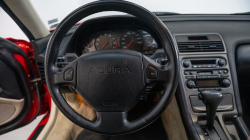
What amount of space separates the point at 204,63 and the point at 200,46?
4.4 inches

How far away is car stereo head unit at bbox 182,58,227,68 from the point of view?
37.3 inches

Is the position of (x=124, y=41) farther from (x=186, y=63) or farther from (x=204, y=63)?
(x=204, y=63)

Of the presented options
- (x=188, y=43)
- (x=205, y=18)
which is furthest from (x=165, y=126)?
(x=205, y=18)

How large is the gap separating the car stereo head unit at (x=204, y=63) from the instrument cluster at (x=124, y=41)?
0.75ft

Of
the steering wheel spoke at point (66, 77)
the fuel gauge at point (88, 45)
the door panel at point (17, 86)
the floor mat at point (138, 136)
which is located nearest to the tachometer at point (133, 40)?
the fuel gauge at point (88, 45)

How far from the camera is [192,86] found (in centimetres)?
91

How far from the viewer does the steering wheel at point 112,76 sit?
2.04 feet

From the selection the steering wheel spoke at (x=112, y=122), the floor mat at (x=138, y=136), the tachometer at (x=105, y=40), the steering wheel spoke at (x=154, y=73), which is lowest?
the floor mat at (x=138, y=136)

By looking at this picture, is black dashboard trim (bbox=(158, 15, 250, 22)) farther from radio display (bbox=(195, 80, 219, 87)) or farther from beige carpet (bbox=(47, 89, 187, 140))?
beige carpet (bbox=(47, 89, 187, 140))

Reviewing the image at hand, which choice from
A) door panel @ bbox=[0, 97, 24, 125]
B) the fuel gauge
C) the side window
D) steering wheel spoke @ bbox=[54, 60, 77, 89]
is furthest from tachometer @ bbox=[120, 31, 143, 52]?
the side window

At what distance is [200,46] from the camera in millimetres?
979

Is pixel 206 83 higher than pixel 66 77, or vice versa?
pixel 66 77

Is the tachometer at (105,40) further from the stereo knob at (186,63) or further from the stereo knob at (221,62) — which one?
the stereo knob at (221,62)

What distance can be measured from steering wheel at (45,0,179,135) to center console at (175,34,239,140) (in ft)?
1.14
